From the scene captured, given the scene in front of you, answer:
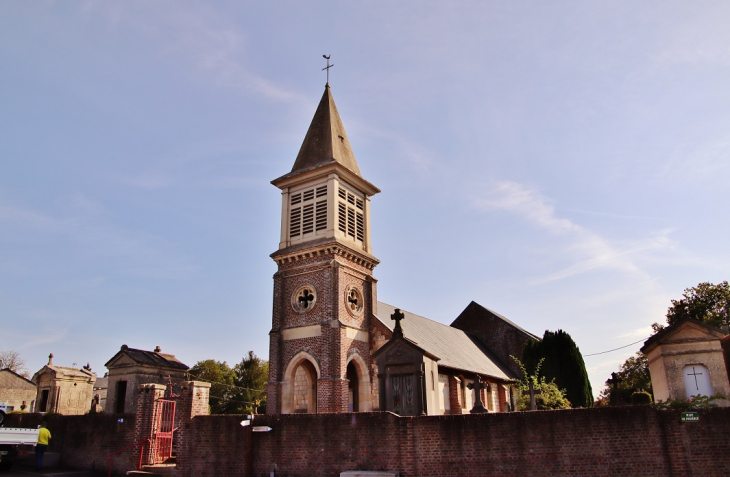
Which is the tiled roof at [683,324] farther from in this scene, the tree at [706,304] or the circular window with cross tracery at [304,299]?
the tree at [706,304]

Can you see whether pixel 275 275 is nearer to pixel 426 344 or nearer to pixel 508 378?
pixel 426 344

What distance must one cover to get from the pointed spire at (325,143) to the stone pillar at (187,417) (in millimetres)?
13594

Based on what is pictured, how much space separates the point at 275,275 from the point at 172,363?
7.72m

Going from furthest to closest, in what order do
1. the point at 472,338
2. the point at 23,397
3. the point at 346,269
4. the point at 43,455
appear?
the point at 23,397, the point at 472,338, the point at 346,269, the point at 43,455

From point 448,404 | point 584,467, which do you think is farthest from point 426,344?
point 584,467

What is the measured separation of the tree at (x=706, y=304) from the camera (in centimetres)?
3897

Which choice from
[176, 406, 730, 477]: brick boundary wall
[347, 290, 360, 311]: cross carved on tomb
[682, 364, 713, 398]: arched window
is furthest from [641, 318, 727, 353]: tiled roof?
[347, 290, 360, 311]: cross carved on tomb

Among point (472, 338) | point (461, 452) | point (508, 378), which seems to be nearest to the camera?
point (461, 452)

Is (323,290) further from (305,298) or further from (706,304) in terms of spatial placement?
(706,304)

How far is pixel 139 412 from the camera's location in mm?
17562

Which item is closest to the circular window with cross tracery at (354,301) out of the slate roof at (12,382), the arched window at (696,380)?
the arched window at (696,380)

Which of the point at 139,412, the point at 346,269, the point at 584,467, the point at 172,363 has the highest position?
the point at 346,269

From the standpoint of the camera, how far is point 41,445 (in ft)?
61.0

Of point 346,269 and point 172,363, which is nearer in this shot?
point 346,269
